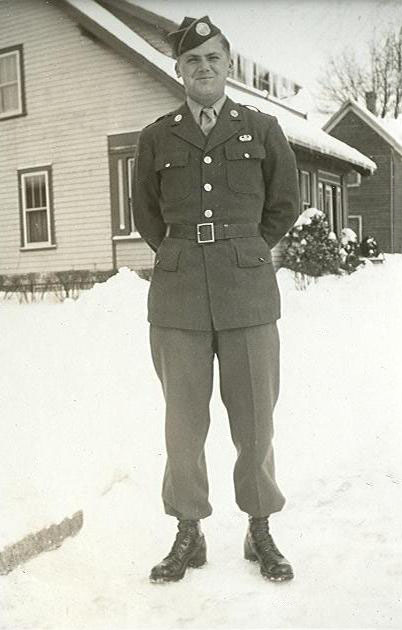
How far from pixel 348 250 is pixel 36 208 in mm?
2989

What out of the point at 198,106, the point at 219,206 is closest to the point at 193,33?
the point at 198,106

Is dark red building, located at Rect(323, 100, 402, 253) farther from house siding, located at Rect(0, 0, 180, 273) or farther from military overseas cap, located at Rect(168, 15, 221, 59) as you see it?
house siding, located at Rect(0, 0, 180, 273)

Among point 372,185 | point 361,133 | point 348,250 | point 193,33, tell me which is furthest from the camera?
point 372,185

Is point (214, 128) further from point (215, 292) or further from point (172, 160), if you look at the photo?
point (215, 292)

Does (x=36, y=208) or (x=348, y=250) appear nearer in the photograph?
(x=36, y=208)

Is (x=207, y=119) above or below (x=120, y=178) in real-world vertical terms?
below

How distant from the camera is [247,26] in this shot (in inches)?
85.4

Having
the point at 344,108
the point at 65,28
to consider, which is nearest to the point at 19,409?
the point at 344,108

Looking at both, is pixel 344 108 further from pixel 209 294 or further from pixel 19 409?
pixel 19 409

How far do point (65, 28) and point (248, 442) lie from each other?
2794 mm

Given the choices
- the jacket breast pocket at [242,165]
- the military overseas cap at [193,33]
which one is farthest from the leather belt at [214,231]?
the military overseas cap at [193,33]

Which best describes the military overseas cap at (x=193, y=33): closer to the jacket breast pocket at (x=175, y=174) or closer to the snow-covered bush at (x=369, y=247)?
the jacket breast pocket at (x=175, y=174)

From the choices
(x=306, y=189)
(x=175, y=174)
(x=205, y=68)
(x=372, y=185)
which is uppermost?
(x=306, y=189)

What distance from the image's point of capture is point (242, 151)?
1.98 m
